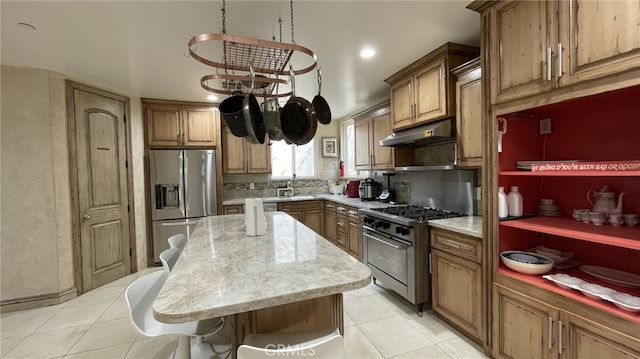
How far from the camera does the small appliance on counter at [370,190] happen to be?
4.21 m

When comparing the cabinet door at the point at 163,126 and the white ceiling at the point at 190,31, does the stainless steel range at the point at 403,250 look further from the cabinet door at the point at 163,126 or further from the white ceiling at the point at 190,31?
the cabinet door at the point at 163,126

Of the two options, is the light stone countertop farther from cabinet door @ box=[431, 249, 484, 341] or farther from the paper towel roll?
cabinet door @ box=[431, 249, 484, 341]

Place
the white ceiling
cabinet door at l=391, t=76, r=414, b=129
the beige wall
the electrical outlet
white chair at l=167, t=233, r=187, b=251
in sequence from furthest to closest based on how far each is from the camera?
cabinet door at l=391, t=76, r=414, b=129
the beige wall
white chair at l=167, t=233, r=187, b=251
the electrical outlet
the white ceiling

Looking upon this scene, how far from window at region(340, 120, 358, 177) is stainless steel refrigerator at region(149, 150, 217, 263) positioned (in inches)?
103

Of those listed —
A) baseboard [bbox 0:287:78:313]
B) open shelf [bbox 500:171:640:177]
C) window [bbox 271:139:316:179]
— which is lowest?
baseboard [bbox 0:287:78:313]

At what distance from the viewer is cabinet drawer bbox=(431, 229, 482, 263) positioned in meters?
2.00

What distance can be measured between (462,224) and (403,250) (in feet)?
1.89

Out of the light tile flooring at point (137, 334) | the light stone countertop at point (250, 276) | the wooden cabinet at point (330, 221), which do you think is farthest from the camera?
the wooden cabinet at point (330, 221)

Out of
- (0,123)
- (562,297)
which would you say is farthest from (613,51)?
(0,123)

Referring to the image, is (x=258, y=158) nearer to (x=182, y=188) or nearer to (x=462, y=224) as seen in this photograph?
(x=182, y=188)

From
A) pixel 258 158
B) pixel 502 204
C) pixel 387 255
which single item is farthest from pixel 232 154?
pixel 502 204

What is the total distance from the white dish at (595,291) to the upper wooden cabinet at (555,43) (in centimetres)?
107

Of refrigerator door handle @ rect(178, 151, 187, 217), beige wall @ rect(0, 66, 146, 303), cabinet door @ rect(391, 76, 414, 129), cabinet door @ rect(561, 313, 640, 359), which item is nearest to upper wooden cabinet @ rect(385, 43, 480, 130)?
cabinet door @ rect(391, 76, 414, 129)

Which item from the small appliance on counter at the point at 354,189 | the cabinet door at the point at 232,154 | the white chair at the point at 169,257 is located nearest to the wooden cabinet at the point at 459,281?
the white chair at the point at 169,257
